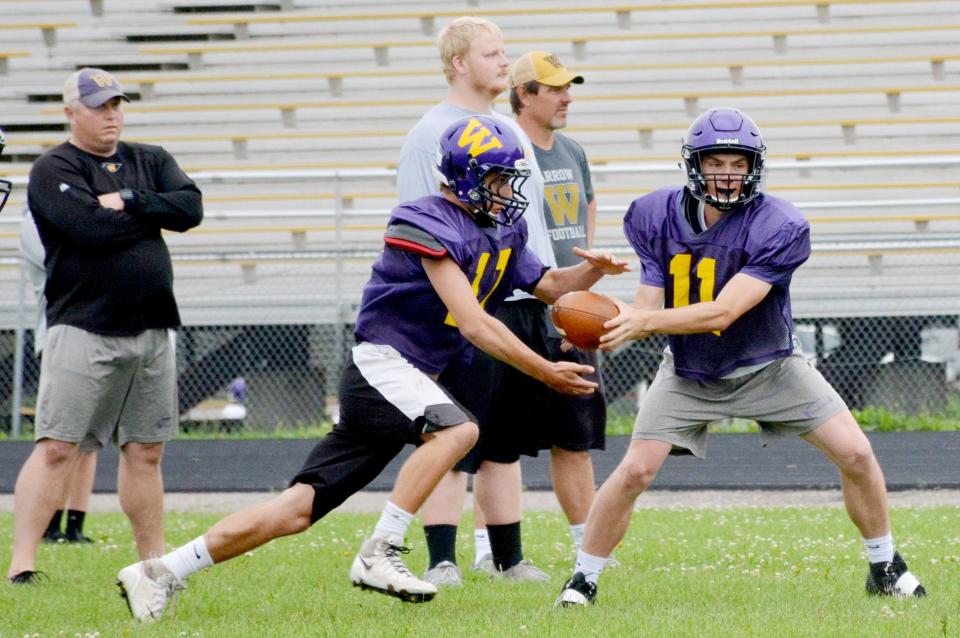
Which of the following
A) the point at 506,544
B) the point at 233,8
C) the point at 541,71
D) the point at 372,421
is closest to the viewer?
the point at 372,421

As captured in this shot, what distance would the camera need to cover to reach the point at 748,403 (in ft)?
14.6

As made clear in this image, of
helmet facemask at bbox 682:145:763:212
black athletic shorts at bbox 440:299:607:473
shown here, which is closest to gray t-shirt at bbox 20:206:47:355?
black athletic shorts at bbox 440:299:607:473

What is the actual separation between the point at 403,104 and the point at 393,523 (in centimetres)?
984

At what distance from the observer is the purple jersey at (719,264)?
4.34 metres

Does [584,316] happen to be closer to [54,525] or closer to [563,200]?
[563,200]

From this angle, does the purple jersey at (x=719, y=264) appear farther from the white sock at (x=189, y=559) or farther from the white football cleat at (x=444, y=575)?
the white sock at (x=189, y=559)

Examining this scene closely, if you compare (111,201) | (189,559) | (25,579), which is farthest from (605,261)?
(25,579)

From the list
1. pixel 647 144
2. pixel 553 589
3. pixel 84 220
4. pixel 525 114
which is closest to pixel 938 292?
pixel 647 144

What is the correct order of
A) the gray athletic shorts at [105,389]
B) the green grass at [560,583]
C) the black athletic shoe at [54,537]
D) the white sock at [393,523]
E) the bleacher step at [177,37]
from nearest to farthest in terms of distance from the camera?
the green grass at [560,583] < the white sock at [393,523] < the gray athletic shorts at [105,389] < the black athletic shoe at [54,537] < the bleacher step at [177,37]

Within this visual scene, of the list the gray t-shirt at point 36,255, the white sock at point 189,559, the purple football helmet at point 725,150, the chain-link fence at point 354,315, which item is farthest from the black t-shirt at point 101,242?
the chain-link fence at point 354,315

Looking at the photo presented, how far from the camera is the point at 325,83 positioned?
552 inches

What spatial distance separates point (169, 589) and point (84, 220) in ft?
5.30

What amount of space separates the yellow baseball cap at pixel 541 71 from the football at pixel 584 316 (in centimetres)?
139

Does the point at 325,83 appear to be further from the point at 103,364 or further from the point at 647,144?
the point at 103,364
